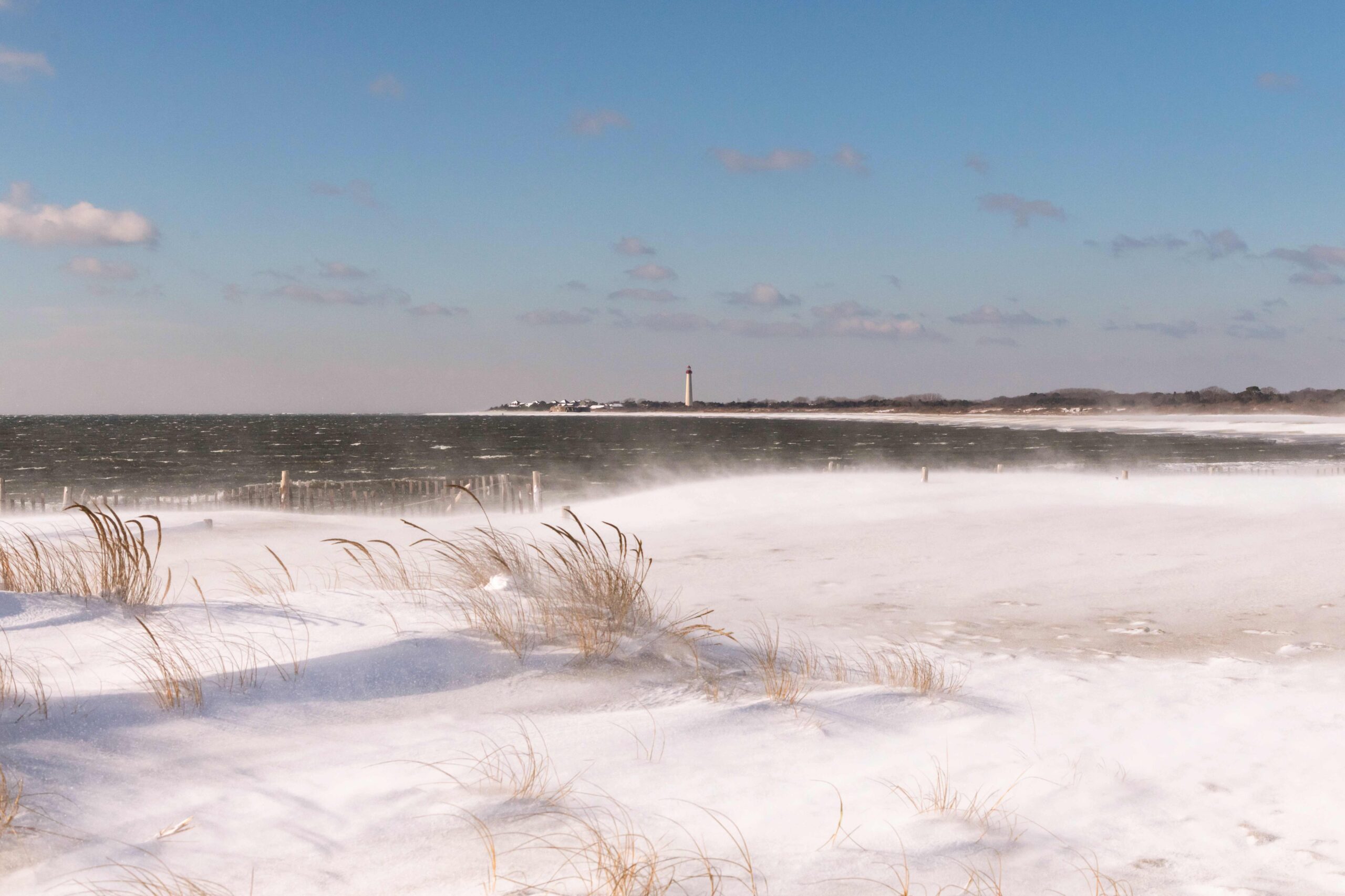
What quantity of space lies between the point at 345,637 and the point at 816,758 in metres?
2.59

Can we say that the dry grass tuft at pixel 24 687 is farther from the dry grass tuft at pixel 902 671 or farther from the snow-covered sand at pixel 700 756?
the dry grass tuft at pixel 902 671

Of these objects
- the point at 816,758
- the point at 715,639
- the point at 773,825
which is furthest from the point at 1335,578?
the point at 773,825

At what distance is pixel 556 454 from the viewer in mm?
63500

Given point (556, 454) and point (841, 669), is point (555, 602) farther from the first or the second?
point (556, 454)

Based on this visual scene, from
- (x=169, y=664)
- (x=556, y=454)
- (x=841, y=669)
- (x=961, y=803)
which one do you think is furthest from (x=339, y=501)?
(x=556, y=454)

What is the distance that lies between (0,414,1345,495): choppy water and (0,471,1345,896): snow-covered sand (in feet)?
97.6

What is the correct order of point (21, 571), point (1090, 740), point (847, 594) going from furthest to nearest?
point (847, 594) < point (21, 571) < point (1090, 740)

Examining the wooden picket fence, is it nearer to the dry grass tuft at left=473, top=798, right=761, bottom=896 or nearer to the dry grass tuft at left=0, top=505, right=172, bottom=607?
the dry grass tuft at left=0, top=505, right=172, bottom=607

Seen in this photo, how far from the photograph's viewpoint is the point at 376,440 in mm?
91625

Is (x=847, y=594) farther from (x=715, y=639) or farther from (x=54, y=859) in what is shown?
(x=54, y=859)

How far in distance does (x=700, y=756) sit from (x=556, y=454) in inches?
2387

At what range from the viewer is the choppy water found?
45.6 m

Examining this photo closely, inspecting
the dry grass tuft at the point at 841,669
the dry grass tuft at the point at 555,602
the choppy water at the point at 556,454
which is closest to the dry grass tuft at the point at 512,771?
the dry grass tuft at the point at 555,602

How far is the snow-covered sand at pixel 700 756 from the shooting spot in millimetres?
2701
